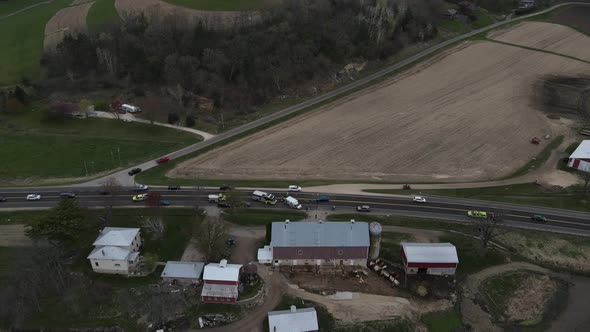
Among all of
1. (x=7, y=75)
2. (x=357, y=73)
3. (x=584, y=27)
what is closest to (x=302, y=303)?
(x=357, y=73)

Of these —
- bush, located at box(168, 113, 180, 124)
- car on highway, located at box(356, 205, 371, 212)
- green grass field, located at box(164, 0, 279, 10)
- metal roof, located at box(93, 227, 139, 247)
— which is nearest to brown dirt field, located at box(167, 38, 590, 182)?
car on highway, located at box(356, 205, 371, 212)

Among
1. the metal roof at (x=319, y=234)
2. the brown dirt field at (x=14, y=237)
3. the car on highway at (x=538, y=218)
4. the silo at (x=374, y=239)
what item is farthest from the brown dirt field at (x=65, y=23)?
the car on highway at (x=538, y=218)

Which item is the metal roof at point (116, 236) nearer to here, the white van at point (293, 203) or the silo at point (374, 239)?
the white van at point (293, 203)

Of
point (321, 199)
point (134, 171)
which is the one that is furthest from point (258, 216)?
point (134, 171)

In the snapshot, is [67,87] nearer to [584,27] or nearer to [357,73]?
[357,73]

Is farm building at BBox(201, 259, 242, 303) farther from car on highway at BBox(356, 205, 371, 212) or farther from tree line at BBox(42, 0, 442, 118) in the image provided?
tree line at BBox(42, 0, 442, 118)
